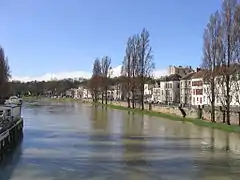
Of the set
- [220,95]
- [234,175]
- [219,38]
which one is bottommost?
[234,175]

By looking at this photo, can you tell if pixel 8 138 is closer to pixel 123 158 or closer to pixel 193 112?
pixel 123 158

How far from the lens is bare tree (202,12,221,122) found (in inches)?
1689

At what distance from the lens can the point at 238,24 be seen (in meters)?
38.6

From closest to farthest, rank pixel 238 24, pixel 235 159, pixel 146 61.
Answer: pixel 235 159 → pixel 238 24 → pixel 146 61

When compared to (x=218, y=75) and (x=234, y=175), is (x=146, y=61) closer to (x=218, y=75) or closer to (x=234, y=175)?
(x=218, y=75)

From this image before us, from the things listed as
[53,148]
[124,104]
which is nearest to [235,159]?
[53,148]

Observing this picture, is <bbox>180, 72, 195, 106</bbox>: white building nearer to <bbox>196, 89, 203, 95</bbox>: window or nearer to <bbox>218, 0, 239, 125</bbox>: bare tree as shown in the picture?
<bbox>196, 89, 203, 95</bbox>: window

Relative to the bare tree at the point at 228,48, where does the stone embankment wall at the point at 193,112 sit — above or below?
below

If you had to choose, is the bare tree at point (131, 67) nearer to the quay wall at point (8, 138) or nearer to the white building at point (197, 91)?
the white building at point (197, 91)

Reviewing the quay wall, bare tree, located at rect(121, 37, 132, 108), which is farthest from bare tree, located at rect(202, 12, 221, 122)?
bare tree, located at rect(121, 37, 132, 108)

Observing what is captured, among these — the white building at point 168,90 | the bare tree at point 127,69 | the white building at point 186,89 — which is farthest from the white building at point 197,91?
the bare tree at point 127,69

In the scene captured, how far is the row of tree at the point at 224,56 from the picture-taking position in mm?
38812

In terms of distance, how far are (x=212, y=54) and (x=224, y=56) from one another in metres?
2.96

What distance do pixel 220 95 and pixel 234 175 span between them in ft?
86.7
